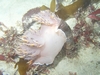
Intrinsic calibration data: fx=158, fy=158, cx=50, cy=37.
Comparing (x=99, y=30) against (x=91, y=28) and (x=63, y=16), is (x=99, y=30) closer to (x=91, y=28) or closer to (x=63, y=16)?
(x=91, y=28)

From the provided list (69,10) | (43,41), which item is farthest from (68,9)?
(43,41)

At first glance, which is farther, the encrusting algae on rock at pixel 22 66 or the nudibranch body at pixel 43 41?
the encrusting algae on rock at pixel 22 66

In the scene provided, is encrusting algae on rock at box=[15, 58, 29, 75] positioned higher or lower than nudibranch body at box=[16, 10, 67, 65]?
lower

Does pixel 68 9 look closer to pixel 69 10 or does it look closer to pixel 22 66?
pixel 69 10

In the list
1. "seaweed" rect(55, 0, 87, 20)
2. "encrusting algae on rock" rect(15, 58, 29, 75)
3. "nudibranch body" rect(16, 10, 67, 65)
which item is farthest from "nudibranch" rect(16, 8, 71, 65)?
"seaweed" rect(55, 0, 87, 20)

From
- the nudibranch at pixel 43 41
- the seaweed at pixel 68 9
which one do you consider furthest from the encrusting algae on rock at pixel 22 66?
the seaweed at pixel 68 9

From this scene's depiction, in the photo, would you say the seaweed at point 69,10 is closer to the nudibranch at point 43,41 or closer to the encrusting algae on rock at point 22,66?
the nudibranch at point 43,41

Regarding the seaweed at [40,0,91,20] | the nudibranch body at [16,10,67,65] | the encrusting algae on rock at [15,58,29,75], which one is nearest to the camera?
the nudibranch body at [16,10,67,65]

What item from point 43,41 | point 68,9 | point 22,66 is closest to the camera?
point 43,41

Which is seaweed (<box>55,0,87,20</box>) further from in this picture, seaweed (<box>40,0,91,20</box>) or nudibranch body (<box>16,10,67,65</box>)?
nudibranch body (<box>16,10,67,65</box>)
